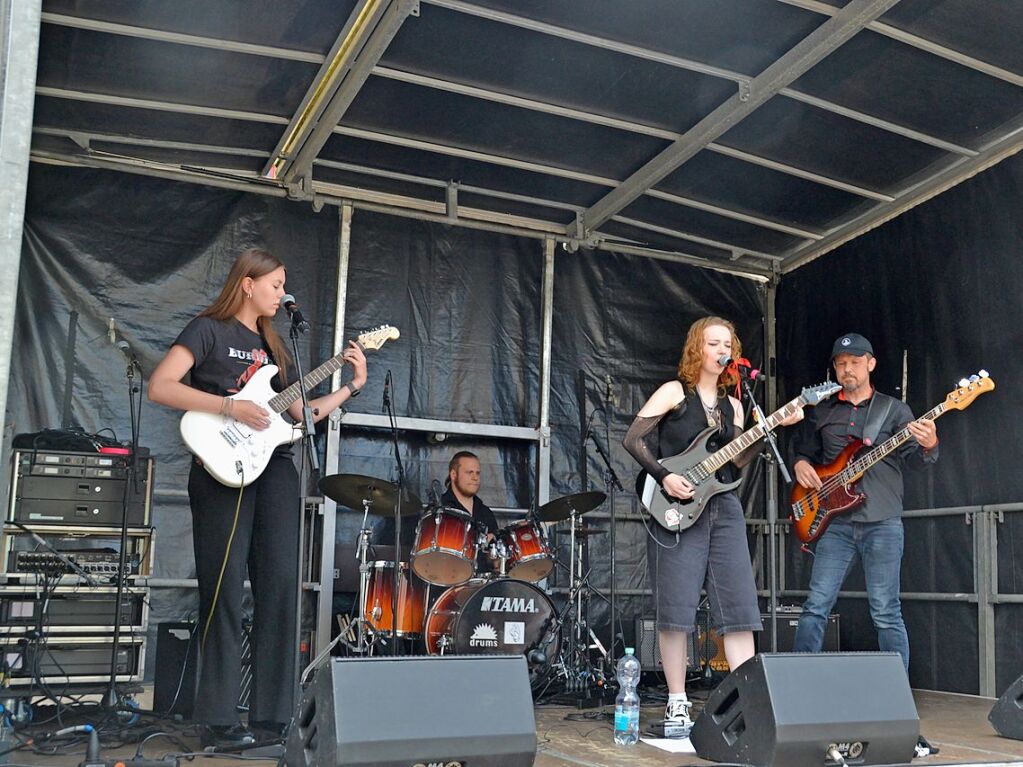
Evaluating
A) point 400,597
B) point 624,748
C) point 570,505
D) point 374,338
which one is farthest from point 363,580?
point 624,748

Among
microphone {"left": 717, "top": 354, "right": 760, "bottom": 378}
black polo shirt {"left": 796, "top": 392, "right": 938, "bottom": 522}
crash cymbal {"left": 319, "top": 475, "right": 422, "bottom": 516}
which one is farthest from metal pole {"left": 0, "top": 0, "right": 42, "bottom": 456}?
black polo shirt {"left": 796, "top": 392, "right": 938, "bottom": 522}

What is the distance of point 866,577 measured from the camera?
540cm

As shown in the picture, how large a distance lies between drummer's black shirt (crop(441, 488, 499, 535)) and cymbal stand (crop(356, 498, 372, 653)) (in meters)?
0.56

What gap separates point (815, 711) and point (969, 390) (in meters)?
3.30

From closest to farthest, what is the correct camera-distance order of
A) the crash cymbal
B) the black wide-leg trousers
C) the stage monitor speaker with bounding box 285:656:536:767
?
the stage monitor speaker with bounding box 285:656:536:767
the black wide-leg trousers
the crash cymbal

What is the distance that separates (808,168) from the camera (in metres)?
6.75

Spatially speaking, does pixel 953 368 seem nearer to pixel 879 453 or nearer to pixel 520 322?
pixel 879 453

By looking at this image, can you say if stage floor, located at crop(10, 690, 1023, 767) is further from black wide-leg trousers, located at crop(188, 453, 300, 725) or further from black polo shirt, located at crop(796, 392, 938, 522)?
black polo shirt, located at crop(796, 392, 938, 522)

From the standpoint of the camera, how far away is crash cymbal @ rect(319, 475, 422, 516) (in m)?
6.05

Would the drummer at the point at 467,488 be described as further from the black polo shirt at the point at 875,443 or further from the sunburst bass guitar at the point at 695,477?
the sunburst bass guitar at the point at 695,477

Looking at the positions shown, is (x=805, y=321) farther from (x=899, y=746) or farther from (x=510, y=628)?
(x=899, y=746)

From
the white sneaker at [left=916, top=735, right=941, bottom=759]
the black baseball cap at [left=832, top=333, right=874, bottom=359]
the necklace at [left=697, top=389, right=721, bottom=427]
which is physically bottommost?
the white sneaker at [left=916, top=735, right=941, bottom=759]

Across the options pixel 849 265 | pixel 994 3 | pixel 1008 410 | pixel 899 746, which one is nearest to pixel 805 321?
pixel 849 265

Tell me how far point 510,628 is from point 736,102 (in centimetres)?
339
